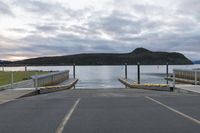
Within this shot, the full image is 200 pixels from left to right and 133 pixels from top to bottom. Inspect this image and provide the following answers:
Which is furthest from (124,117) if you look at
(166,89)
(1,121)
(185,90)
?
(166,89)

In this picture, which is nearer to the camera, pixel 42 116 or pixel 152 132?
pixel 152 132

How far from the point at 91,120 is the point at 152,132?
2.54 meters

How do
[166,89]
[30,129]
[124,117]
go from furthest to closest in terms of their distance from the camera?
1. [166,89]
2. [124,117]
3. [30,129]

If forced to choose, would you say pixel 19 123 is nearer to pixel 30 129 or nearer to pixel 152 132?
pixel 30 129

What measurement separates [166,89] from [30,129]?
1951 cm

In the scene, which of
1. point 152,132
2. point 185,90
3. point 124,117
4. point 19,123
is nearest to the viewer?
point 152,132

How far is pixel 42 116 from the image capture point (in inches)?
477

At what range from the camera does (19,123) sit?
10.6 meters

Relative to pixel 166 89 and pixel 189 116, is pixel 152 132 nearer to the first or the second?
pixel 189 116

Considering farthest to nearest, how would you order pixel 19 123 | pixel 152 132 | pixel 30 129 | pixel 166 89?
pixel 166 89 < pixel 19 123 < pixel 30 129 < pixel 152 132

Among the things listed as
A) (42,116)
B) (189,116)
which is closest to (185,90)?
(189,116)

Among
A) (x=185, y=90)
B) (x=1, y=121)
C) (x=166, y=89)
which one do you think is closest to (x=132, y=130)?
(x=1, y=121)

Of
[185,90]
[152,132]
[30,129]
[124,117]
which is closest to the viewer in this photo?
[152,132]

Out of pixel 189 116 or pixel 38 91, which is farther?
pixel 38 91
